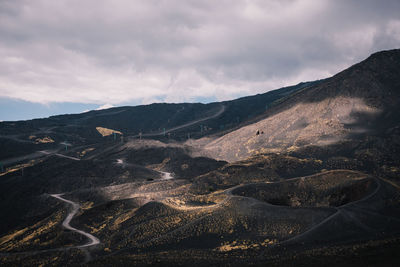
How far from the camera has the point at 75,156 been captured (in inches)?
5290

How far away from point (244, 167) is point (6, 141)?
139904 mm

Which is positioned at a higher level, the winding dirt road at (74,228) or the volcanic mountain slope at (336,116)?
the volcanic mountain slope at (336,116)

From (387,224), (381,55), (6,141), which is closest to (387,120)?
(381,55)

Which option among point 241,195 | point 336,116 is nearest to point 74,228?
point 241,195

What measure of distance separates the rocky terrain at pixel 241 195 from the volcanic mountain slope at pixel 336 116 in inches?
24.5

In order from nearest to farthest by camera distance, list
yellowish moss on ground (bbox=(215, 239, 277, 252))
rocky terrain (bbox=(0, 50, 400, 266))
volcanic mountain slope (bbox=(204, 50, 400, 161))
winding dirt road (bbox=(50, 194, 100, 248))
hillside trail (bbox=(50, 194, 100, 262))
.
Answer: rocky terrain (bbox=(0, 50, 400, 266)) → yellowish moss on ground (bbox=(215, 239, 277, 252)) → hillside trail (bbox=(50, 194, 100, 262)) → winding dirt road (bbox=(50, 194, 100, 248)) → volcanic mountain slope (bbox=(204, 50, 400, 161))

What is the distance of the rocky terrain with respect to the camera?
38.5m

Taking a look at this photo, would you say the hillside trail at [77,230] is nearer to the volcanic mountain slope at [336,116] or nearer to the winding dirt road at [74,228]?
the winding dirt road at [74,228]

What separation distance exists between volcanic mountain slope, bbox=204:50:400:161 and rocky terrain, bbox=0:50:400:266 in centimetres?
62

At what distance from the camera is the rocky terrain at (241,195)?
126 feet

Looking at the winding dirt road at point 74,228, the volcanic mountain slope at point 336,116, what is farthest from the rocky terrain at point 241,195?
the volcanic mountain slope at point 336,116

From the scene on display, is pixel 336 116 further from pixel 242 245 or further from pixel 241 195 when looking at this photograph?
pixel 242 245

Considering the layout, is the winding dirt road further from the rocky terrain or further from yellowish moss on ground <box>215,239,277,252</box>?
yellowish moss on ground <box>215,239,277,252</box>

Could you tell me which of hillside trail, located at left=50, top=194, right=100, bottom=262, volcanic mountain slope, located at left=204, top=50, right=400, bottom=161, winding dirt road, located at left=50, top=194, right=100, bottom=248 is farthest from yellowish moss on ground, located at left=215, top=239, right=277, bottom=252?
volcanic mountain slope, located at left=204, top=50, right=400, bottom=161
